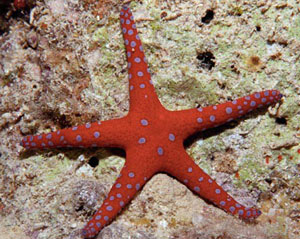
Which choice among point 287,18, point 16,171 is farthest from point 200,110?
point 16,171

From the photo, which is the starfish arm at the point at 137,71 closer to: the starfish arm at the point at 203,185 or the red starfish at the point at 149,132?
the red starfish at the point at 149,132

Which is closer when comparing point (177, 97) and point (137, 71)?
point (137, 71)

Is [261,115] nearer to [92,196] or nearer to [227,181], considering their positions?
[227,181]

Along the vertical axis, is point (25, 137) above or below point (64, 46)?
below

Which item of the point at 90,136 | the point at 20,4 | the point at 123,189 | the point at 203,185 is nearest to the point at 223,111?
the point at 203,185

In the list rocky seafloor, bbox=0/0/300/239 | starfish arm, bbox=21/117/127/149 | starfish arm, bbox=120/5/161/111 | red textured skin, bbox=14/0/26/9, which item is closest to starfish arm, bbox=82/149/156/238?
rocky seafloor, bbox=0/0/300/239

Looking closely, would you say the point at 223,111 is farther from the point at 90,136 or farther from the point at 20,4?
the point at 20,4

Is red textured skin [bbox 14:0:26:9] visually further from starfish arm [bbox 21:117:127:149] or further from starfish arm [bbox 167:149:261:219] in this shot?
starfish arm [bbox 167:149:261:219]
